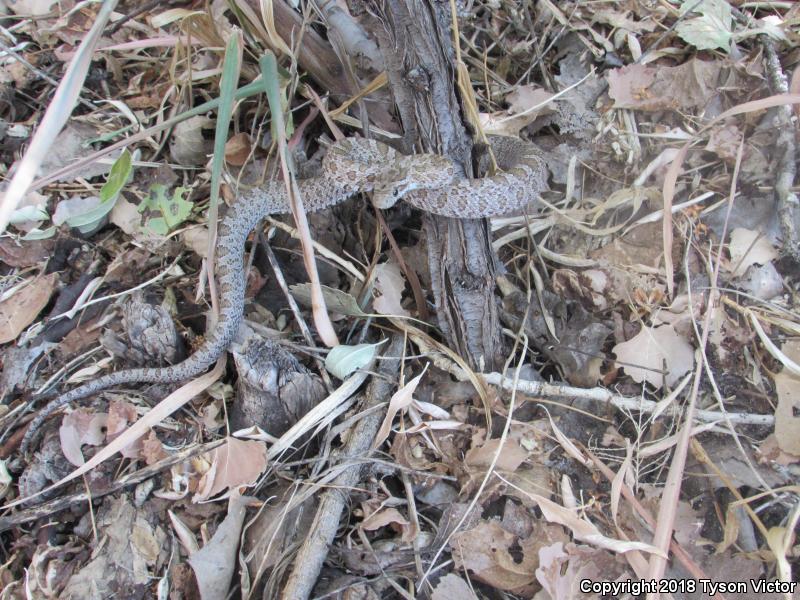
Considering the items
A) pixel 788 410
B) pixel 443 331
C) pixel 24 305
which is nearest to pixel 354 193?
pixel 443 331

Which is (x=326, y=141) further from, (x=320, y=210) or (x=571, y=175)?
(x=571, y=175)

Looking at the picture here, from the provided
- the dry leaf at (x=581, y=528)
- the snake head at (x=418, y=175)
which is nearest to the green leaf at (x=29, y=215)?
the snake head at (x=418, y=175)

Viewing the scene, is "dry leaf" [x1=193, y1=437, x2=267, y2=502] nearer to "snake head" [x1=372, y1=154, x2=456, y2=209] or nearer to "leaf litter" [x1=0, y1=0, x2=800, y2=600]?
"leaf litter" [x1=0, y1=0, x2=800, y2=600]

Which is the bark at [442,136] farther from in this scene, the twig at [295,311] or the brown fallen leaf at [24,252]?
the brown fallen leaf at [24,252]

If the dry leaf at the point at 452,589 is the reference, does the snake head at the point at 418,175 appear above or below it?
above

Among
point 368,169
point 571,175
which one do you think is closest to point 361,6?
point 368,169

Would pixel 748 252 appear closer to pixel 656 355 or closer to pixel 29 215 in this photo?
pixel 656 355
